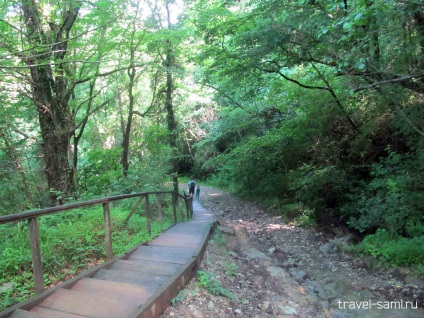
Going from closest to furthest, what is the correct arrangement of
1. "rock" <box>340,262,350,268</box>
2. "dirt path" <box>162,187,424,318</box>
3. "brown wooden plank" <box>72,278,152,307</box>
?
1. "brown wooden plank" <box>72,278,152,307</box>
2. "dirt path" <box>162,187,424,318</box>
3. "rock" <box>340,262,350,268</box>

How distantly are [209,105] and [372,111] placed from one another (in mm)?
14911

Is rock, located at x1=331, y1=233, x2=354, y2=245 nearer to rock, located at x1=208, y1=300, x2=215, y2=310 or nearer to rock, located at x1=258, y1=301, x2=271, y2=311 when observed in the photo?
rock, located at x1=258, y1=301, x2=271, y2=311

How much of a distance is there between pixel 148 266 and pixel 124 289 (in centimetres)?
98

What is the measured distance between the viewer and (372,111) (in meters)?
9.54

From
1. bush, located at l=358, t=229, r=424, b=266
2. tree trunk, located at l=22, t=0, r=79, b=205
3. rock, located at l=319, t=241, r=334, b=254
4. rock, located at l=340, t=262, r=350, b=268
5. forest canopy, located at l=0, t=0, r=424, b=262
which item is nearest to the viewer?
bush, located at l=358, t=229, r=424, b=266

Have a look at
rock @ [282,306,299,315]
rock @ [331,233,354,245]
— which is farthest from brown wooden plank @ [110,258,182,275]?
rock @ [331,233,354,245]

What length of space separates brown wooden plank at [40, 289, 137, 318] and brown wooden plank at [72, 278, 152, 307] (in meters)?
0.10

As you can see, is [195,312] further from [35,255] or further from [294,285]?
[294,285]

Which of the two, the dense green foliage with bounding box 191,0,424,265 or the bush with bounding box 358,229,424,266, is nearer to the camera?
the bush with bounding box 358,229,424,266

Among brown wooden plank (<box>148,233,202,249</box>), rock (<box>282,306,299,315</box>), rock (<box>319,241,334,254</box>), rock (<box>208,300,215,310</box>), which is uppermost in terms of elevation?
brown wooden plank (<box>148,233,202,249</box>)

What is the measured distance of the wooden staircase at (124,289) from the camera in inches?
116

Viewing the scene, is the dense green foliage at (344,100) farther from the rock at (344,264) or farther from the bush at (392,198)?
the rock at (344,264)

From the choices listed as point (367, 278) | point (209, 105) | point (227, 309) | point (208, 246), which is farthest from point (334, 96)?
point (209, 105)

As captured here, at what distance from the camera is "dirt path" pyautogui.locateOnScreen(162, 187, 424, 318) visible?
14.1ft
